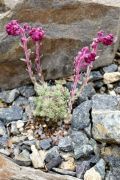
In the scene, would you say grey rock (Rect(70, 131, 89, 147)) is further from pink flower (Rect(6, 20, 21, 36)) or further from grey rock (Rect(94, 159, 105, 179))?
pink flower (Rect(6, 20, 21, 36))

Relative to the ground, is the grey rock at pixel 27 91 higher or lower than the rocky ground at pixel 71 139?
higher

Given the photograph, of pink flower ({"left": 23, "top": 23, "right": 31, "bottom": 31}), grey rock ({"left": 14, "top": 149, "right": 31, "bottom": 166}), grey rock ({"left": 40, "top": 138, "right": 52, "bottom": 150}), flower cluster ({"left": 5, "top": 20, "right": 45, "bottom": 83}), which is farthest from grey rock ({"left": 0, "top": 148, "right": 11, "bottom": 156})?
pink flower ({"left": 23, "top": 23, "right": 31, "bottom": 31})

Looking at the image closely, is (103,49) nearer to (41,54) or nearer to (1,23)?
(41,54)

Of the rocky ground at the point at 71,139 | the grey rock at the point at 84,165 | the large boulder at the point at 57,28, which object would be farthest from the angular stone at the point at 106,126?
the large boulder at the point at 57,28

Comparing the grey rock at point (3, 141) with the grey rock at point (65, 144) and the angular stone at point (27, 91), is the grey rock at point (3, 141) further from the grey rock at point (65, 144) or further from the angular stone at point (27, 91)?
the angular stone at point (27, 91)

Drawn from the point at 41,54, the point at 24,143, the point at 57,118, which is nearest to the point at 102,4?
the point at 41,54

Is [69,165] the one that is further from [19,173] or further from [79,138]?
[19,173]
